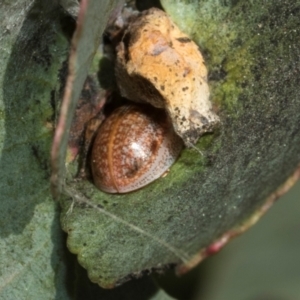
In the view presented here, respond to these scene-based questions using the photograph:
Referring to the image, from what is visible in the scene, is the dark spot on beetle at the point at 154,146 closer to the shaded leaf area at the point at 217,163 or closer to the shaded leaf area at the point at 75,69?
the shaded leaf area at the point at 217,163

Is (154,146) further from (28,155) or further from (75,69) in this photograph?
(75,69)

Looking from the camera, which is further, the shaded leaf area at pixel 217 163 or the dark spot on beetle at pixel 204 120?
the dark spot on beetle at pixel 204 120

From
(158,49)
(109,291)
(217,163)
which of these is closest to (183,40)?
(158,49)

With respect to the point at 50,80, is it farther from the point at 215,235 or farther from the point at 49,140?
the point at 215,235

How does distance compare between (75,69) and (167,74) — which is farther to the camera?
(167,74)

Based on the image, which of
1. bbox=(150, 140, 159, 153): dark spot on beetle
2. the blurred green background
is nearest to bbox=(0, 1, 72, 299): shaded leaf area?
bbox=(150, 140, 159, 153): dark spot on beetle

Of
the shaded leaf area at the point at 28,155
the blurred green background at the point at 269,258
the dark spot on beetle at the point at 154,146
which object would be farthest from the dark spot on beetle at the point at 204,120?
the blurred green background at the point at 269,258
